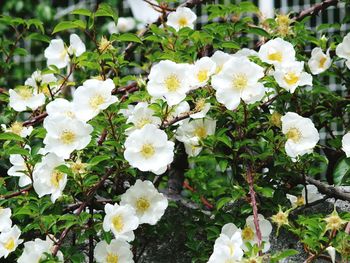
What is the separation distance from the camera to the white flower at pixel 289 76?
1.46 metres

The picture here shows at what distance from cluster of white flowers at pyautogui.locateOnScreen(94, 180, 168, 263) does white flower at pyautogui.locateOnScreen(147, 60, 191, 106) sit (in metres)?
0.17

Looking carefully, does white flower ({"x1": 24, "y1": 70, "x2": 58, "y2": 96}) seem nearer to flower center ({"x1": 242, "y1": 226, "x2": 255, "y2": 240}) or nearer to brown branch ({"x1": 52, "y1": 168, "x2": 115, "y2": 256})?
brown branch ({"x1": 52, "y1": 168, "x2": 115, "y2": 256})

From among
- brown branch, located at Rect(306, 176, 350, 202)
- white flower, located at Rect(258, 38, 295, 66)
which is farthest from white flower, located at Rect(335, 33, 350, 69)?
brown branch, located at Rect(306, 176, 350, 202)

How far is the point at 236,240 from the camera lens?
4.21 ft

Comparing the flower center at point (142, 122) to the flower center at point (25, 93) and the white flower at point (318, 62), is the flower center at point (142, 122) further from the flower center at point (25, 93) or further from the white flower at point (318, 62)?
the white flower at point (318, 62)

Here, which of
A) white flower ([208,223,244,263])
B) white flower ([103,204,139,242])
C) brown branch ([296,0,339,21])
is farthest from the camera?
brown branch ([296,0,339,21])

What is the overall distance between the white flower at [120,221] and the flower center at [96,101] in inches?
7.1

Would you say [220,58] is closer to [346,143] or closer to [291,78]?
[291,78]

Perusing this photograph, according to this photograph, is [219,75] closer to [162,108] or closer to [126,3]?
[162,108]

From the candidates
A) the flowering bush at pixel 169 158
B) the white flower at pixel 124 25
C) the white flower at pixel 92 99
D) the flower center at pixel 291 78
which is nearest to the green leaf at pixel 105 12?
the flowering bush at pixel 169 158

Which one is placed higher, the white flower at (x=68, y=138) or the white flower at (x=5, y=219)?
the white flower at (x=68, y=138)

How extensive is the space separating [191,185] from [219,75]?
630 mm

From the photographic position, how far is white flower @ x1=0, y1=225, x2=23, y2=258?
145 cm

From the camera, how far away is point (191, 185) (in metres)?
2.01
